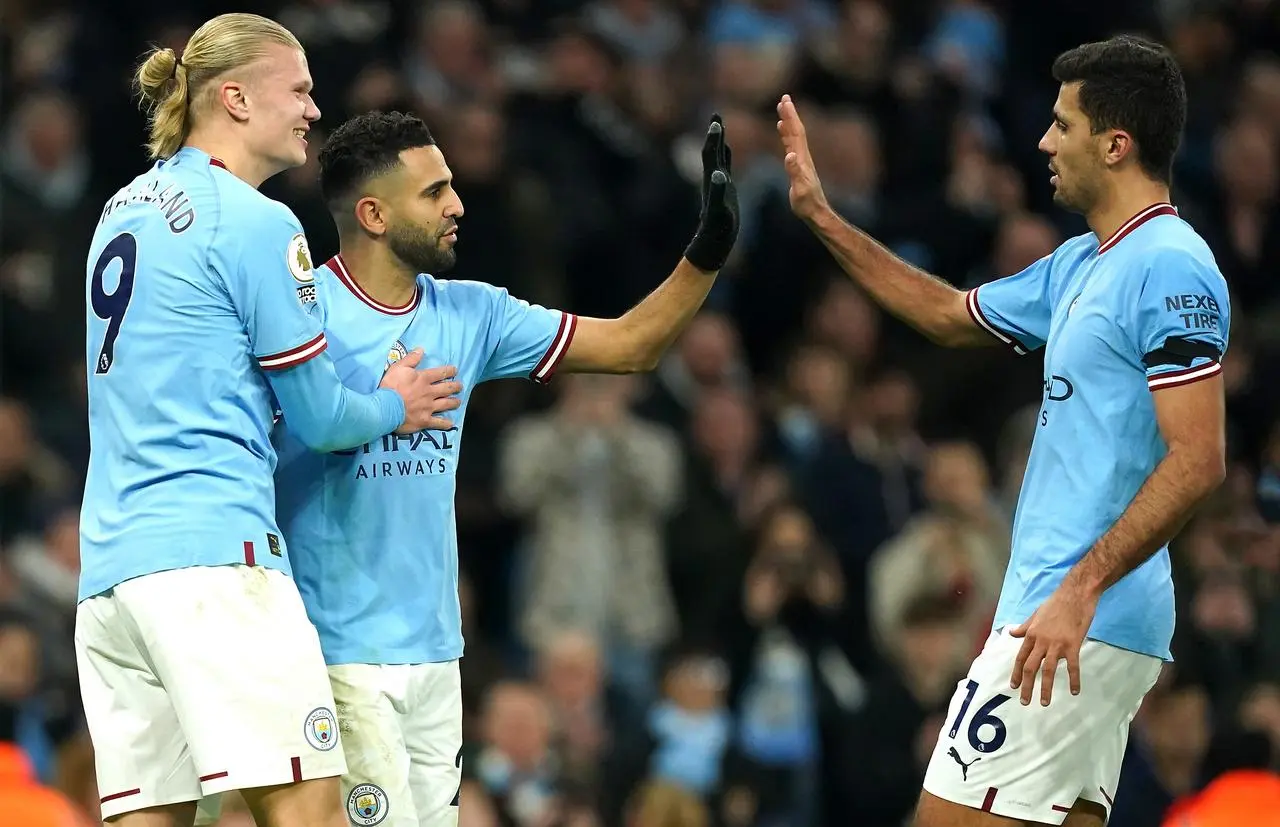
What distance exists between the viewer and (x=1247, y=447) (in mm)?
11453

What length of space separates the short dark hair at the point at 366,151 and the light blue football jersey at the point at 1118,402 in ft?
6.44

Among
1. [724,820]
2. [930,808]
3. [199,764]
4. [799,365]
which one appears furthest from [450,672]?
[799,365]

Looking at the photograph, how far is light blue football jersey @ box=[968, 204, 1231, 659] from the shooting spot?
17.6ft

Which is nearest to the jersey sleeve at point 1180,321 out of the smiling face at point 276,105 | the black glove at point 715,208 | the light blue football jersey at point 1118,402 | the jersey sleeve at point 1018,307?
the light blue football jersey at point 1118,402

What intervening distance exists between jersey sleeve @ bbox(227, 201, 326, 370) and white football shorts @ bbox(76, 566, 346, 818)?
0.57 m

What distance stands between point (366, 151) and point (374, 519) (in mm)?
1080

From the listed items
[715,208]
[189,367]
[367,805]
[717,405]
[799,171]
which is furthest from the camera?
[717,405]

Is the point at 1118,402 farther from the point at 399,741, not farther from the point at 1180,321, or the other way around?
the point at 399,741

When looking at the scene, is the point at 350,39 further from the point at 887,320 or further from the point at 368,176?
the point at 368,176

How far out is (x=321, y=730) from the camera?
5176 millimetres

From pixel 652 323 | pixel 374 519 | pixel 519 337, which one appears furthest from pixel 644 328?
pixel 374 519

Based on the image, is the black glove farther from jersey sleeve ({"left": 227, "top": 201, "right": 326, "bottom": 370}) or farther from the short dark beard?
jersey sleeve ({"left": 227, "top": 201, "right": 326, "bottom": 370})

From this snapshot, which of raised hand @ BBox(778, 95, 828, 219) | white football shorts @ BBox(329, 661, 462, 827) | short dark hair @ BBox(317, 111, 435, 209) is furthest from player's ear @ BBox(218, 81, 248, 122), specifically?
raised hand @ BBox(778, 95, 828, 219)

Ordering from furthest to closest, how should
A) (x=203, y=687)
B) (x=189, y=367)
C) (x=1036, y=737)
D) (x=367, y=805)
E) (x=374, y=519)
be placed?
(x=374, y=519)
(x=367, y=805)
(x=1036, y=737)
(x=189, y=367)
(x=203, y=687)
